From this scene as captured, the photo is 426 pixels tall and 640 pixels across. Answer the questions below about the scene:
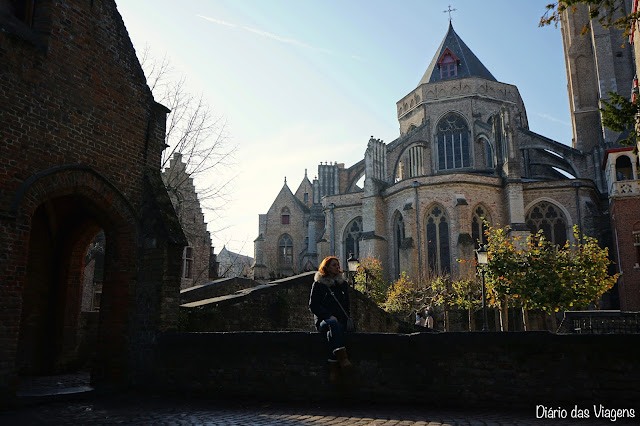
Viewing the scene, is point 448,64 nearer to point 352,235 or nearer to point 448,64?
point 448,64

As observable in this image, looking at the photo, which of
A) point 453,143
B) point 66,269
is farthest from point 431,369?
point 453,143

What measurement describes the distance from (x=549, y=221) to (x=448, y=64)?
1805 centimetres

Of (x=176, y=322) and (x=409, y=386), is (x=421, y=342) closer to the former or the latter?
(x=409, y=386)

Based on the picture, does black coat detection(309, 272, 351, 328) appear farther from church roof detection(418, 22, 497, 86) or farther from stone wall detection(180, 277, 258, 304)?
church roof detection(418, 22, 497, 86)

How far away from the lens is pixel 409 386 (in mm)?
6379

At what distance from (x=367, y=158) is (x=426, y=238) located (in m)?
7.50

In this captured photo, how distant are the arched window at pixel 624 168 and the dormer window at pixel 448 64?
17.1m

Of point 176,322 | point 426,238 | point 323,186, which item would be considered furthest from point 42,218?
point 323,186

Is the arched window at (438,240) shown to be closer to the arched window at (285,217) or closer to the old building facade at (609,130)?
the old building facade at (609,130)

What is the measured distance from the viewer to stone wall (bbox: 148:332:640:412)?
18.6 feet

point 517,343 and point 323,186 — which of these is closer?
point 517,343

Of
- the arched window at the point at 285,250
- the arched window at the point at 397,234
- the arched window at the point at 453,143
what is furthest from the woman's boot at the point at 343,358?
the arched window at the point at 285,250

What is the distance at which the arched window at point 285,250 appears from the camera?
44219mm

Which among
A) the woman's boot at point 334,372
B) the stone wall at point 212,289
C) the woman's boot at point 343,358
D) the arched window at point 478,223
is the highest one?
the arched window at point 478,223
